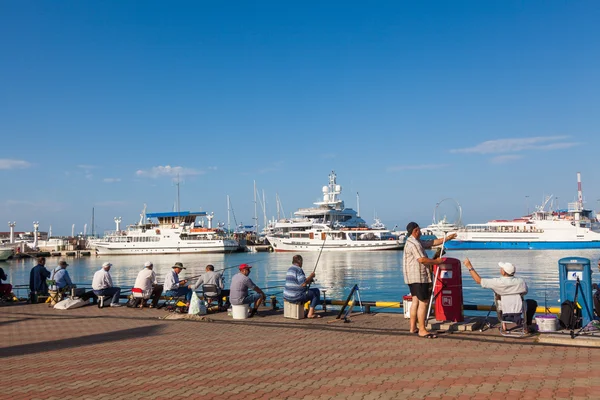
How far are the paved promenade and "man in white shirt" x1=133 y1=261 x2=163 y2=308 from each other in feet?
9.25

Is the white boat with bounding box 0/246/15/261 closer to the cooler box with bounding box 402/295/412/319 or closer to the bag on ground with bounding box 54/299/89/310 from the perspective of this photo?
the bag on ground with bounding box 54/299/89/310

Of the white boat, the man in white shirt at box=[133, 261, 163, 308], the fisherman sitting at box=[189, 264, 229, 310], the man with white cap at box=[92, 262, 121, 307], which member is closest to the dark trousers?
the man in white shirt at box=[133, 261, 163, 308]

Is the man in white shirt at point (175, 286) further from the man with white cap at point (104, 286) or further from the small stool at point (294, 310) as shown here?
the small stool at point (294, 310)

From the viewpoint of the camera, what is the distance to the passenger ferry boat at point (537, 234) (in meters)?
74.9

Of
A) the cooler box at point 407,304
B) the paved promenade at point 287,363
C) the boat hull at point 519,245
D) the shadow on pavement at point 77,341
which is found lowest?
the boat hull at point 519,245

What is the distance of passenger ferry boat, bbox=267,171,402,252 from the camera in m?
80.1

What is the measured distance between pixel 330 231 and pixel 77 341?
73.4 metres

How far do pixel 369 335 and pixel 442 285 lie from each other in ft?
5.12

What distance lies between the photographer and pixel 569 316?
7891 mm

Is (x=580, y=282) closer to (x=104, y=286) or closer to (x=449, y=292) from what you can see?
(x=449, y=292)

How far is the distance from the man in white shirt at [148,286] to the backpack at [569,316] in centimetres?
896

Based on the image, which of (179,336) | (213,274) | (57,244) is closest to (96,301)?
(213,274)

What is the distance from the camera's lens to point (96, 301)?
14.4 meters

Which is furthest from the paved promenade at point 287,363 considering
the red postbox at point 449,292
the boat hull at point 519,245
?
the boat hull at point 519,245
